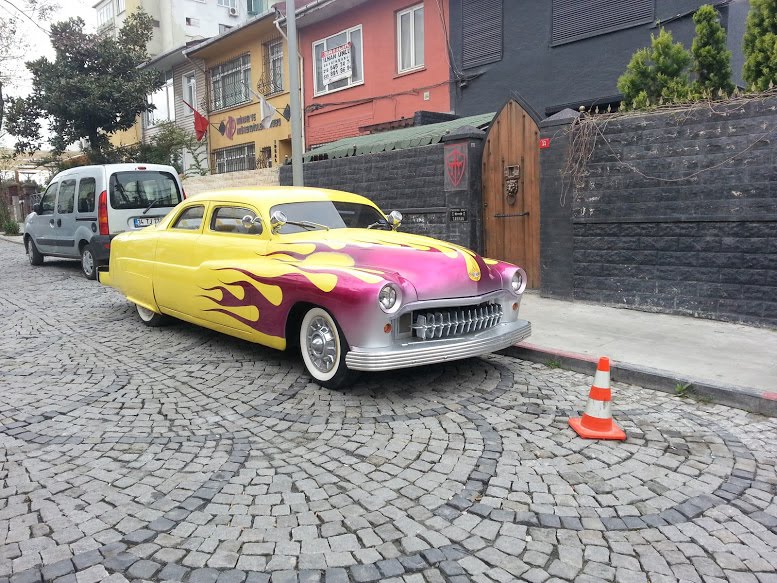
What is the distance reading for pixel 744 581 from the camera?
96.1 inches

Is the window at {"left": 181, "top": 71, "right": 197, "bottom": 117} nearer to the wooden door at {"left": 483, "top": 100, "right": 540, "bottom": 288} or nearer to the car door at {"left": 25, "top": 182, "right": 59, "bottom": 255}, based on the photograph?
the car door at {"left": 25, "top": 182, "right": 59, "bottom": 255}

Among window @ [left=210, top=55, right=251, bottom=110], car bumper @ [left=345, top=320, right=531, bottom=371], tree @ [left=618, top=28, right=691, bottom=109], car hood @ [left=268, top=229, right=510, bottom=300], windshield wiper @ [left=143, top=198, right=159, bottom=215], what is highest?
window @ [left=210, top=55, right=251, bottom=110]

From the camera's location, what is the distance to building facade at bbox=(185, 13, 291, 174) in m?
19.1

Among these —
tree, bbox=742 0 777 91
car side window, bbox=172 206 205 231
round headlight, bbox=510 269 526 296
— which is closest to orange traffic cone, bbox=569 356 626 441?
round headlight, bbox=510 269 526 296

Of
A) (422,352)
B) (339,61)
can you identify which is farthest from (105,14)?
(422,352)

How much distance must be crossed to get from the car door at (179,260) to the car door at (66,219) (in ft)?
19.4

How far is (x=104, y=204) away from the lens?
10.5m

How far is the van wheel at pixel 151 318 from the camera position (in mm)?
7055

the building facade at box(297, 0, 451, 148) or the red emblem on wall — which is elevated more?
the building facade at box(297, 0, 451, 148)

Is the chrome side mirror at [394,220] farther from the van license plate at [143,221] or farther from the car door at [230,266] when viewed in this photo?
the van license plate at [143,221]

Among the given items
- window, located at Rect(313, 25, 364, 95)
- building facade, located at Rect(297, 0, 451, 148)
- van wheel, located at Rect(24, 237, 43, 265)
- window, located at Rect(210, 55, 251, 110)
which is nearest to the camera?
van wheel, located at Rect(24, 237, 43, 265)

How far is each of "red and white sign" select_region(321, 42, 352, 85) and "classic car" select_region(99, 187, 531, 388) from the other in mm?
10911

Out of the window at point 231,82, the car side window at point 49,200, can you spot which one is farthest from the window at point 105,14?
the car side window at point 49,200

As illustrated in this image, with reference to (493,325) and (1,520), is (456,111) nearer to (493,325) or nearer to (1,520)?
(493,325)
